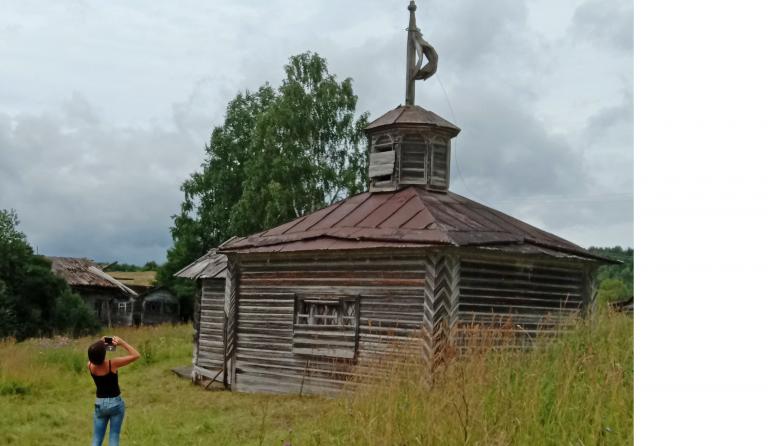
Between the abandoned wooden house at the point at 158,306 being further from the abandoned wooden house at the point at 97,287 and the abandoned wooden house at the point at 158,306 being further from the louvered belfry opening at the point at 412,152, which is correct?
the louvered belfry opening at the point at 412,152

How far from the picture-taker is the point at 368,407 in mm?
6922

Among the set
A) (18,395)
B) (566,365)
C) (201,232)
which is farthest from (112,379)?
(201,232)

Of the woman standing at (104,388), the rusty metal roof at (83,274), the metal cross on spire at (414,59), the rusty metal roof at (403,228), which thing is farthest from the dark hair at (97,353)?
the rusty metal roof at (83,274)

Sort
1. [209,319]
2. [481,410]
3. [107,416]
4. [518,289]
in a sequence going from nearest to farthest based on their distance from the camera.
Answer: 1. [481,410]
2. [107,416]
3. [518,289]
4. [209,319]

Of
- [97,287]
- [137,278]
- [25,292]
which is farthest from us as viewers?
[137,278]

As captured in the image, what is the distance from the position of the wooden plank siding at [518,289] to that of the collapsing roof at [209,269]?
5870mm

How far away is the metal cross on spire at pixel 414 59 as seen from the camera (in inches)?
588

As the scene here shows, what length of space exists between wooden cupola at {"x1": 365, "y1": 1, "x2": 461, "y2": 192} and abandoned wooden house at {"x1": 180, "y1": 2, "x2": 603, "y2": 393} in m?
0.02

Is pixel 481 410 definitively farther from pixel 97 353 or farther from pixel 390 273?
pixel 390 273

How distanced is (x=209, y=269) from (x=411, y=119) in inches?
205

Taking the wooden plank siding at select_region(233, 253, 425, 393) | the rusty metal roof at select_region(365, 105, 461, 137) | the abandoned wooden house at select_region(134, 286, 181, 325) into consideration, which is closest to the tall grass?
the wooden plank siding at select_region(233, 253, 425, 393)

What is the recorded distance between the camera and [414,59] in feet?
49.6

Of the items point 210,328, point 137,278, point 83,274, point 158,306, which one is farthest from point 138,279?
point 210,328
